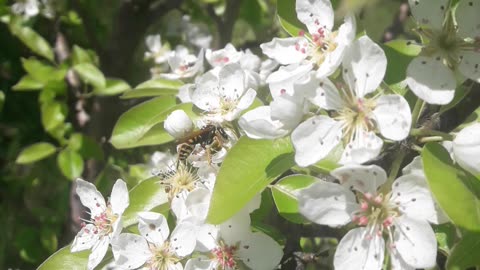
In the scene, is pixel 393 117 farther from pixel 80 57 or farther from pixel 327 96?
pixel 80 57

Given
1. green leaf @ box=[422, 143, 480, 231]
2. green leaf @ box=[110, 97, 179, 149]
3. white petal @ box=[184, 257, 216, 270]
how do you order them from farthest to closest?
green leaf @ box=[110, 97, 179, 149] → white petal @ box=[184, 257, 216, 270] → green leaf @ box=[422, 143, 480, 231]

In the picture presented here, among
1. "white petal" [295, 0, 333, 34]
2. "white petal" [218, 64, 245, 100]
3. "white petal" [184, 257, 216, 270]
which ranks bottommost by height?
"white petal" [184, 257, 216, 270]

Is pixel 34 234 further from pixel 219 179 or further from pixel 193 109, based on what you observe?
pixel 219 179

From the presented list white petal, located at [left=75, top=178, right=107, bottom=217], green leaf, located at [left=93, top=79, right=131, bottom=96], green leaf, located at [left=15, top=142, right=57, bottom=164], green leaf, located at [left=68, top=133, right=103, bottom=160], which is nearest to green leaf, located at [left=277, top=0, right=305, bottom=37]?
white petal, located at [left=75, top=178, right=107, bottom=217]

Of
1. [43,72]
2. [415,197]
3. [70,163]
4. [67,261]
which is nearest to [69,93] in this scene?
[43,72]

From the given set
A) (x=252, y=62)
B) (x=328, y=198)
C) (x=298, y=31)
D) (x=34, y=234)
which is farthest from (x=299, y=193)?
(x=34, y=234)

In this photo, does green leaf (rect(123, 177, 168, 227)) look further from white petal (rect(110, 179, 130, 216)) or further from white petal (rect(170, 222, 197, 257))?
white petal (rect(170, 222, 197, 257))

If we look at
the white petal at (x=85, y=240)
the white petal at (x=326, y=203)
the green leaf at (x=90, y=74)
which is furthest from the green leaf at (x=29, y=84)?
the white petal at (x=326, y=203)
